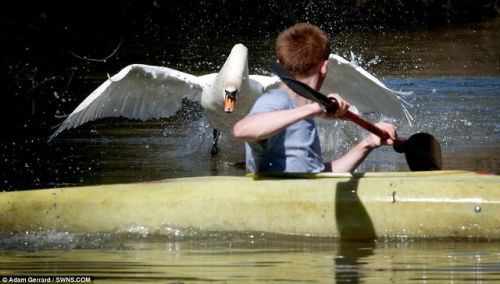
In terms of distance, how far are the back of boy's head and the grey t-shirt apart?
0.17m

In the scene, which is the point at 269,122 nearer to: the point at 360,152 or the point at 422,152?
the point at 360,152

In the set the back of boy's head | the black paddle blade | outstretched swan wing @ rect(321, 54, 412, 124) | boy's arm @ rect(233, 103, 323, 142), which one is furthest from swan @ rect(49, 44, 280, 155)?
boy's arm @ rect(233, 103, 323, 142)

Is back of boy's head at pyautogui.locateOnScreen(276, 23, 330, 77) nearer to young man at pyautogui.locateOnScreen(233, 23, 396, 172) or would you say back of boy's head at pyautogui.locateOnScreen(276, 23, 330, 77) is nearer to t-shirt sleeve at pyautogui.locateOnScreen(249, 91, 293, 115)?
young man at pyautogui.locateOnScreen(233, 23, 396, 172)

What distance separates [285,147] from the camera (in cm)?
671

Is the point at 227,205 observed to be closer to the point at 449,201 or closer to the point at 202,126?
the point at 449,201

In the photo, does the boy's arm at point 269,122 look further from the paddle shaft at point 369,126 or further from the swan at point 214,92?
the swan at point 214,92

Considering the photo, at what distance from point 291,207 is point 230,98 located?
3.54 metres

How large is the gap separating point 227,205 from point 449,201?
3.76 feet

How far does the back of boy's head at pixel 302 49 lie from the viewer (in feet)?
21.0

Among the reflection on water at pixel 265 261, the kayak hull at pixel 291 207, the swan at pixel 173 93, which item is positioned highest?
the swan at pixel 173 93

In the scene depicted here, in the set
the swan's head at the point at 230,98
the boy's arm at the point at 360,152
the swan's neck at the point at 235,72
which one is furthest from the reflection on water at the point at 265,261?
the swan's neck at the point at 235,72

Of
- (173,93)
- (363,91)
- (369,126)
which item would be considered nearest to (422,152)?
(369,126)

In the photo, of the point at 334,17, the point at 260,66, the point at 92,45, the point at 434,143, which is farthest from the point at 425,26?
the point at 434,143

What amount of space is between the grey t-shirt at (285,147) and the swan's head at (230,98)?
3.21 metres
